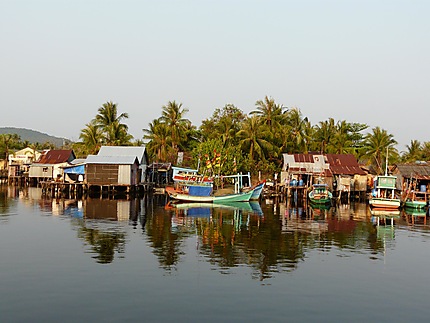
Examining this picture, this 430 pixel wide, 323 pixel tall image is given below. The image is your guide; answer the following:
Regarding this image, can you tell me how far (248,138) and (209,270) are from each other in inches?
1490

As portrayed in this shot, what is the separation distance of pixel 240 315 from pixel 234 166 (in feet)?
125

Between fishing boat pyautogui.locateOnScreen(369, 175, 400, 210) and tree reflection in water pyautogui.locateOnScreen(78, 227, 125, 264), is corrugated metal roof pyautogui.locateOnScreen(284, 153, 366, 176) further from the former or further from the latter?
tree reflection in water pyautogui.locateOnScreen(78, 227, 125, 264)

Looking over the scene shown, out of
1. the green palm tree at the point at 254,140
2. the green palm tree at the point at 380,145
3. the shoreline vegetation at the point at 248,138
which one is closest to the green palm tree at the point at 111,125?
the shoreline vegetation at the point at 248,138

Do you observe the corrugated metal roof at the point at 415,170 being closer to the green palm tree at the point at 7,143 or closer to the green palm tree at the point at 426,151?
the green palm tree at the point at 426,151

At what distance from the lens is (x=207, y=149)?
5147cm

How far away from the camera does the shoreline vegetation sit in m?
54.4

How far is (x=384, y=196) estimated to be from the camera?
40.1 m

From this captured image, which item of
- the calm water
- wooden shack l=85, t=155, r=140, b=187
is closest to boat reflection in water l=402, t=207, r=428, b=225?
the calm water

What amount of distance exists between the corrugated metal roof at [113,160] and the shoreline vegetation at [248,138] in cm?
690

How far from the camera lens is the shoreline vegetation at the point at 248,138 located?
178 ft

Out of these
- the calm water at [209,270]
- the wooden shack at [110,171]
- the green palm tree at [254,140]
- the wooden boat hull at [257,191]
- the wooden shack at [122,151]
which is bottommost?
the calm water at [209,270]

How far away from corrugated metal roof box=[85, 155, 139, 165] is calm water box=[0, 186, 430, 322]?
1956 centimetres

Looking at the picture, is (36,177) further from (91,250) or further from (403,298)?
(403,298)

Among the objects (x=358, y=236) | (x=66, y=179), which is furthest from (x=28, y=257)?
(x=66, y=179)
